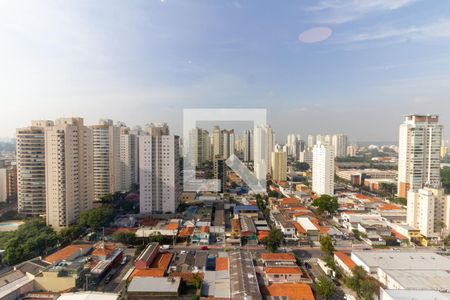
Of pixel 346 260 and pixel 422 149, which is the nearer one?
pixel 346 260

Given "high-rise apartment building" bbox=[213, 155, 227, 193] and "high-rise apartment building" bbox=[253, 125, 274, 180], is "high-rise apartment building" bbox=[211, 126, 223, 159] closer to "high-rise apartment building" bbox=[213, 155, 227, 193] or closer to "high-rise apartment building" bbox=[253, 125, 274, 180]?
"high-rise apartment building" bbox=[213, 155, 227, 193]

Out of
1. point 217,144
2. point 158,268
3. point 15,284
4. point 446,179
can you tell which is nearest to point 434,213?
point 158,268

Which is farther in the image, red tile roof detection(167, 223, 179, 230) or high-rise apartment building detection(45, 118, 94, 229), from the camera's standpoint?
Result: high-rise apartment building detection(45, 118, 94, 229)

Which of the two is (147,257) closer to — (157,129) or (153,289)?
(153,289)

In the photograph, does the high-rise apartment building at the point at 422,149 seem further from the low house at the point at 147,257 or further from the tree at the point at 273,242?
the low house at the point at 147,257

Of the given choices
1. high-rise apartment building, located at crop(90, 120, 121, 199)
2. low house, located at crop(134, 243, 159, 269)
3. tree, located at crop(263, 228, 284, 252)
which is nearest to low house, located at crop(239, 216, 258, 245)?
tree, located at crop(263, 228, 284, 252)
